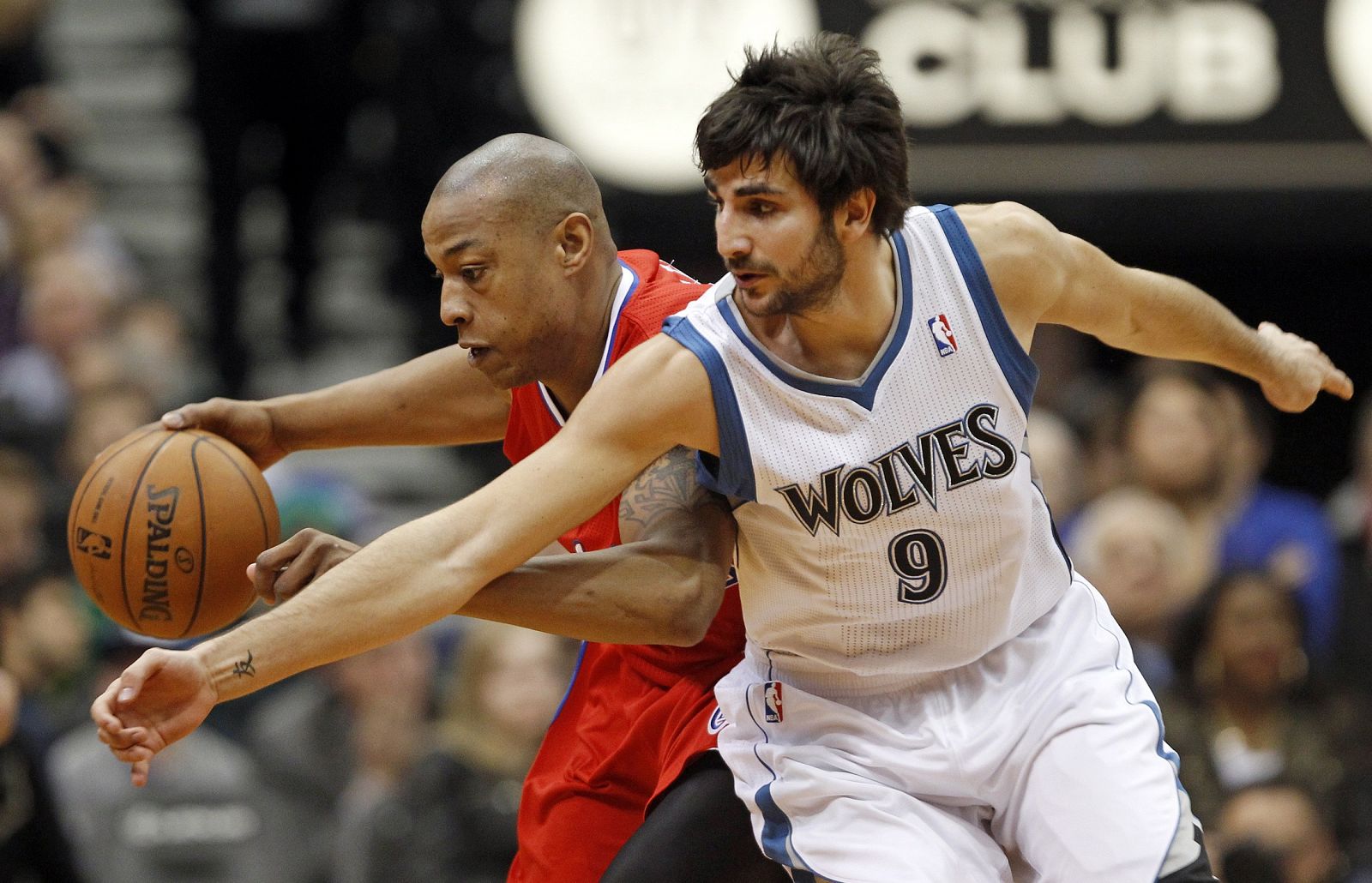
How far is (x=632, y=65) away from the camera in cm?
846

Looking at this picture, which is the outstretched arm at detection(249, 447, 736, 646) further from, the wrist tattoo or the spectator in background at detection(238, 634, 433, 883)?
the spectator in background at detection(238, 634, 433, 883)

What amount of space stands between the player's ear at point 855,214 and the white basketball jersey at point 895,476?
15 centimetres

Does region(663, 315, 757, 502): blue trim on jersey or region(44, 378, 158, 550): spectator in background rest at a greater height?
region(663, 315, 757, 502): blue trim on jersey

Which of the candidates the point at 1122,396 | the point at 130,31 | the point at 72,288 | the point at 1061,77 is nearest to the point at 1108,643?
the point at 1122,396

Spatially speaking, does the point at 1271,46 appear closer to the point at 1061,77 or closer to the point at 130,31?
the point at 1061,77

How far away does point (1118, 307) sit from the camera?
402 cm

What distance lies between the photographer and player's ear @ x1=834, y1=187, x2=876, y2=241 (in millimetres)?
3568

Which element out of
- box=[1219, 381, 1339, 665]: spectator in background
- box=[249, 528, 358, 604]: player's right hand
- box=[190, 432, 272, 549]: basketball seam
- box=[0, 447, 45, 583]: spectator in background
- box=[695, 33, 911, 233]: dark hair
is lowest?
box=[1219, 381, 1339, 665]: spectator in background

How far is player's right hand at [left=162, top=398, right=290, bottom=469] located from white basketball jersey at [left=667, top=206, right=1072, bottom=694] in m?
1.21

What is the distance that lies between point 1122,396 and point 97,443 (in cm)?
404

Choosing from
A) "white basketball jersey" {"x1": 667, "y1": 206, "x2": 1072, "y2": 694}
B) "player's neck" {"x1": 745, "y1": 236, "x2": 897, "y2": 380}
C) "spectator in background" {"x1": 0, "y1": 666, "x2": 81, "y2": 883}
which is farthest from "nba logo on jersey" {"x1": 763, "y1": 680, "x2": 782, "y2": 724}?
"spectator in background" {"x1": 0, "y1": 666, "x2": 81, "y2": 883}

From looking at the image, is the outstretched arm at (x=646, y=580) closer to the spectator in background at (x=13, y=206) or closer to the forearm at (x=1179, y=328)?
the forearm at (x=1179, y=328)

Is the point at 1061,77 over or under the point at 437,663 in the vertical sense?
over

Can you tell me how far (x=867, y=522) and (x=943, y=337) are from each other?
1.25ft
